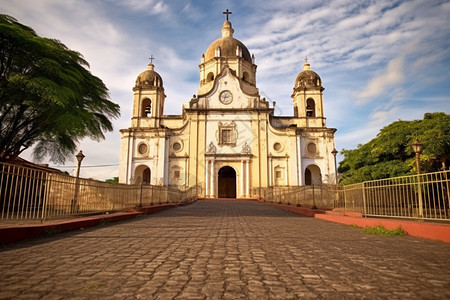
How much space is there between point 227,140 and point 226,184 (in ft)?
16.4

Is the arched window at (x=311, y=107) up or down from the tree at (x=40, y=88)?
up

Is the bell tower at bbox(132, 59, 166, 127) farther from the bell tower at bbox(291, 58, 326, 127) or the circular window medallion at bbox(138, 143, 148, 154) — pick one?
the bell tower at bbox(291, 58, 326, 127)

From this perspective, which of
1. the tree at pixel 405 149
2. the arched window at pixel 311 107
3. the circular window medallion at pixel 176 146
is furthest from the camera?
the arched window at pixel 311 107

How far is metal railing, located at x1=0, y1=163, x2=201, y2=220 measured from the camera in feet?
17.4

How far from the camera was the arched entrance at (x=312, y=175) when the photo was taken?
28466mm

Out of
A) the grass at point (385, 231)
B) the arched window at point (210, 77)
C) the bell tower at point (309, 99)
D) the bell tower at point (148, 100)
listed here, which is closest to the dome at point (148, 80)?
the bell tower at point (148, 100)

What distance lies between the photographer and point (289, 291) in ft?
7.79

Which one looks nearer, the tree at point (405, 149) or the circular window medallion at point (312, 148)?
the tree at point (405, 149)

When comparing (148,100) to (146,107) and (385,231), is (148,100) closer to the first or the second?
(146,107)

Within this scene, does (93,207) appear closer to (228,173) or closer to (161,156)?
(161,156)

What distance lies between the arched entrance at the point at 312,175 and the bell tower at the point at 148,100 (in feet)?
52.9

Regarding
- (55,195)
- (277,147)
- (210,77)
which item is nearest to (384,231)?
(55,195)

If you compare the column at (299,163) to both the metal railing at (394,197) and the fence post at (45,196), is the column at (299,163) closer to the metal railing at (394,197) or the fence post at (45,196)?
the metal railing at (394,197)

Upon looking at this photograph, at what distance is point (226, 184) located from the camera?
3030 cm
